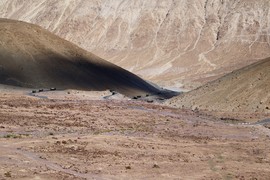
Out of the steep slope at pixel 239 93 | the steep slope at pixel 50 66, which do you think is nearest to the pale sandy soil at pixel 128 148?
the steep slope at pixel 239 93

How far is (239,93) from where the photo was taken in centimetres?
6519

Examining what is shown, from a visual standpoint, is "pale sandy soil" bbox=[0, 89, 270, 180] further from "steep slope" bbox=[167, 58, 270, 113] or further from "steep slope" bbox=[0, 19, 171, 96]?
"steep slope" bbox=[0, 19, 171, 96]

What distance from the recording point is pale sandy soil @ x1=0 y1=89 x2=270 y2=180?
24250 millimetres

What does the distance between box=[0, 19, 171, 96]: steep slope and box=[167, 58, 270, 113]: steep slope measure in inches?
1617

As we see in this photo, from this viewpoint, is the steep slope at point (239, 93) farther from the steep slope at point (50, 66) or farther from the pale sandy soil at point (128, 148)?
the steep slope at point (50, 66)

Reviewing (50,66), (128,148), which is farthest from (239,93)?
(50,66)

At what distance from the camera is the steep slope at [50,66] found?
10856 centimetres

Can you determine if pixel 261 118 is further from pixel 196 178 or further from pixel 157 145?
pixel 196 178

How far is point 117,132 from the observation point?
40.5m

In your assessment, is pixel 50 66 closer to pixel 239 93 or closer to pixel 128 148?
pixel 239 93

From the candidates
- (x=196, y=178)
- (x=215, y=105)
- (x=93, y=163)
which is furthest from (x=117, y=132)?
(x=215, y=105)

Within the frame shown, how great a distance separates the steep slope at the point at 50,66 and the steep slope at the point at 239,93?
41064mm

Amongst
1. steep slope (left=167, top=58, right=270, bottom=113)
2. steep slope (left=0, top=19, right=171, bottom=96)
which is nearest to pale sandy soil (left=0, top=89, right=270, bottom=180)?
steep slope (left=167, top=58, right=270, bottom=113)

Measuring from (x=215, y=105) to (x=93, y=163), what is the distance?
140 feet
